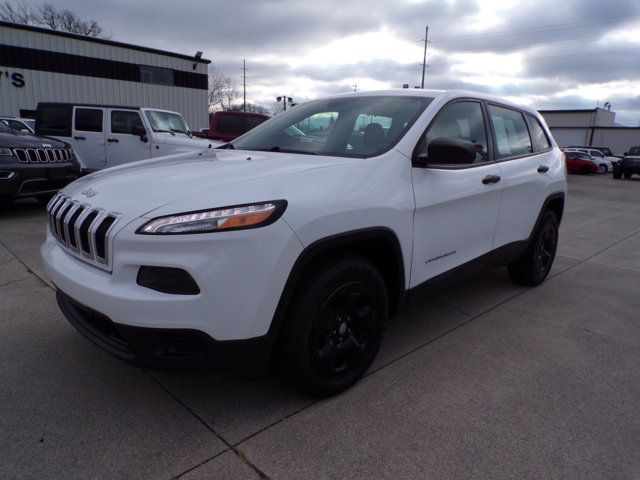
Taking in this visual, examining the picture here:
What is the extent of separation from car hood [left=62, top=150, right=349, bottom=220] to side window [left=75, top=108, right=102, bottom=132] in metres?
7.84

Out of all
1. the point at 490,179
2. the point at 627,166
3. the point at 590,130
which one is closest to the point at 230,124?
the point at 490,179

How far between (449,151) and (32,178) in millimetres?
6160

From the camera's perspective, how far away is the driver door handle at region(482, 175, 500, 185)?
3226 millimetres

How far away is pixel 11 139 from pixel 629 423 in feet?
24.5

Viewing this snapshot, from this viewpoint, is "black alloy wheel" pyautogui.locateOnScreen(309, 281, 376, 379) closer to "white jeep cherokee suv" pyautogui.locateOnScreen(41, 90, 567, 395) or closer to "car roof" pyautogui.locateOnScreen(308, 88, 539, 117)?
"white jeep cherokee suv" pyautogui.locateOnScreen(41, 90, 567, 395)

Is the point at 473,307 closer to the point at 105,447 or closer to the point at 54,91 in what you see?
the point at 105,447

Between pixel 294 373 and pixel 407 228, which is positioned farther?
pixel 407 228

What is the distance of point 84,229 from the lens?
84.2 inches

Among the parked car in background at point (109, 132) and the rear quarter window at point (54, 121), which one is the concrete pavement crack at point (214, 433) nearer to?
the parked car in background at point (109, 132)

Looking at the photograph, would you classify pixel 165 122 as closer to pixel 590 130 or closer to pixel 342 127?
pixel 342 127

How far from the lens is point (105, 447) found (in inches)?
80.7

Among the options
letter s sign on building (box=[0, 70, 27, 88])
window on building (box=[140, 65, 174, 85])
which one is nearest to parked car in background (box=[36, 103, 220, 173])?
letter s sign on building (box=[0, 70, 27, 88])

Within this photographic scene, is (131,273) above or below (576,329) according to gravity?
above

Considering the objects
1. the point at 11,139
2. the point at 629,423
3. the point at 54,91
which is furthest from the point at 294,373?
the point at 54,91
